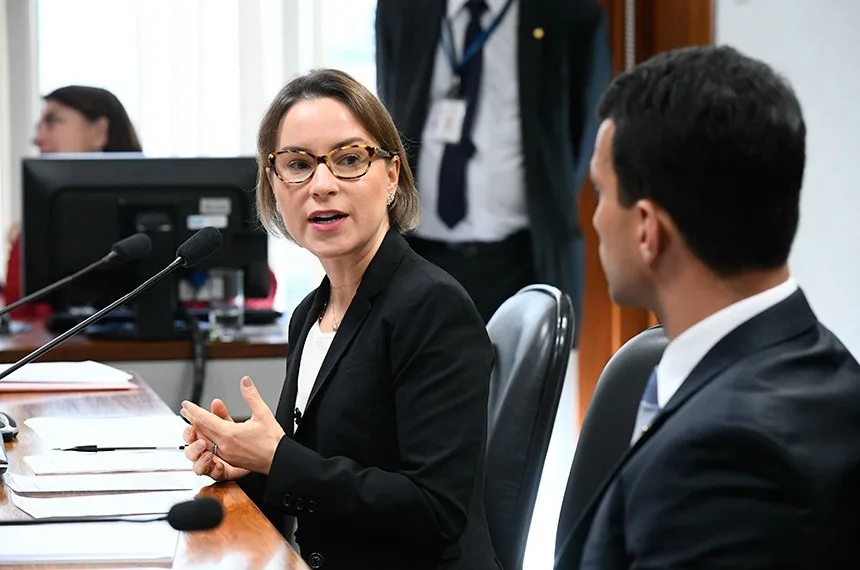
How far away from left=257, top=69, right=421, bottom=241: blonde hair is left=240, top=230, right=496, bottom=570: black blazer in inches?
7.3

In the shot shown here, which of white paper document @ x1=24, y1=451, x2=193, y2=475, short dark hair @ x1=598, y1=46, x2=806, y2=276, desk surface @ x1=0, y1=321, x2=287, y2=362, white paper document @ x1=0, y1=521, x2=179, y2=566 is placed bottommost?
desk surface @ x1=0, y1=321, x2=287, y2=362

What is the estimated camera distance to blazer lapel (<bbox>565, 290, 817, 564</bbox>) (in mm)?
1057

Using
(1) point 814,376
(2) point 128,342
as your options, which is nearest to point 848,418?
(1) point 814,376

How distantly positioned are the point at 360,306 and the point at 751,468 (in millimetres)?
866

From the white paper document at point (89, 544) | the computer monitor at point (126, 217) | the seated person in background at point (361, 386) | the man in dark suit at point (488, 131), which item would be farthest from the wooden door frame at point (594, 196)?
the white paper document at point (89, 544)

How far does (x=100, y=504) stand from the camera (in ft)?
5.05

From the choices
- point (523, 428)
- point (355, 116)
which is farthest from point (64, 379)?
point (523, 428)

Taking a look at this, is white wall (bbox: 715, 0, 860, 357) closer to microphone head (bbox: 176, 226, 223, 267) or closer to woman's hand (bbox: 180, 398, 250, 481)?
microphone head (bbox: 176, 226, 223, 267)

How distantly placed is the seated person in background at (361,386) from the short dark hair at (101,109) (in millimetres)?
2399

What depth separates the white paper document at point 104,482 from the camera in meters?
1.63

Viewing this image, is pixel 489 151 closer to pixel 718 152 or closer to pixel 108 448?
pixel 108 448

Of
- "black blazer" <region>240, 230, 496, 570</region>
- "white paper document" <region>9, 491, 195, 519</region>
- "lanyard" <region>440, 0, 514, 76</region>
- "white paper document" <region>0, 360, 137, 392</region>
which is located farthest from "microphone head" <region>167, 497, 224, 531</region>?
"lanyard" <region>440, 0, 514, 76</region>

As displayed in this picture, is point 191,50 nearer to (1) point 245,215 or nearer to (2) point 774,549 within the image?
(1) point 245,215

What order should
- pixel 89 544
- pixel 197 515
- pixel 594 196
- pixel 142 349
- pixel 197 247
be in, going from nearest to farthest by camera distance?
pixel 197 515 < pixel 89 544 < pixel 197 247 < pixel 142 349 < pixel 594 196
